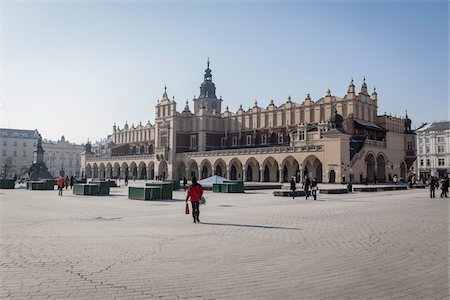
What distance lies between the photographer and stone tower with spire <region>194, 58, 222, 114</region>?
Result: 90.9 metres

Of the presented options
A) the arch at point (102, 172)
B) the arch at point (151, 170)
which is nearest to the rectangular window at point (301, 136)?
the arch at point (151, 170)

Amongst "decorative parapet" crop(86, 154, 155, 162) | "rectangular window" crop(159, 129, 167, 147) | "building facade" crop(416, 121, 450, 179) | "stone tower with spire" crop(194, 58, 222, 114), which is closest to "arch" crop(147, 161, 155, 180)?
"decorative parapet" crop(86, 154, 155, 162)

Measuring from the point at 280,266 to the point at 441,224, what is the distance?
7.94m

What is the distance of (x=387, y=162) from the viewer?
56938 mm

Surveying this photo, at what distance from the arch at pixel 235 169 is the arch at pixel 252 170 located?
1174mm

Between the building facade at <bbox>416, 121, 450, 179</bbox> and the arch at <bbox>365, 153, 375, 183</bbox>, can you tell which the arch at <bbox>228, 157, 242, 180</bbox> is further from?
the building facade at <bbox>416, 121, 450, 179</bbox>

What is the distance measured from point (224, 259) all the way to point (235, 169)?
59.4 metres

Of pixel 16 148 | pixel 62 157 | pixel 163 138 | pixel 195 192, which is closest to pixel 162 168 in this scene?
pixel 163 138

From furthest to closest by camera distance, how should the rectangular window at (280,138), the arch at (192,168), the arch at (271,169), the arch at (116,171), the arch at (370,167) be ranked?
1. the arch at (116,171)
2. the arch at (192,168)
3. the rectangular window at (280,138)
4. the arch at (271,169)
5. the arch at (370,167)

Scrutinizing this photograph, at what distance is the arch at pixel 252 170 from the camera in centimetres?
6179

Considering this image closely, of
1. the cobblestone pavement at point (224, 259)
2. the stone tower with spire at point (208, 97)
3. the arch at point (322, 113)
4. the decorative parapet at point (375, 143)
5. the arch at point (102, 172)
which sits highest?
the stone tower with spire at point (208, 97)

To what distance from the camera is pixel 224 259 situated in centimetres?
771

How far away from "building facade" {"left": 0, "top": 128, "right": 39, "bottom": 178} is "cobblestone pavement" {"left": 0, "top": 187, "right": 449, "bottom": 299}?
4131 inches

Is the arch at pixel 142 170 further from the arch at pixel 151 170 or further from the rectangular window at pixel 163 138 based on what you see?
the rectangular window at pixel 163 138
